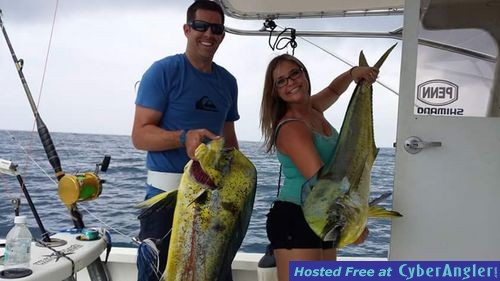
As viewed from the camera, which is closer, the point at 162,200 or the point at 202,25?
the point at 162,200

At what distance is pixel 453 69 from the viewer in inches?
91.2

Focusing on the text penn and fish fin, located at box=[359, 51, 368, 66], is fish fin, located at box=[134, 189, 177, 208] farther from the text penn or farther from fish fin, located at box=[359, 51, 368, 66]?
the text penn

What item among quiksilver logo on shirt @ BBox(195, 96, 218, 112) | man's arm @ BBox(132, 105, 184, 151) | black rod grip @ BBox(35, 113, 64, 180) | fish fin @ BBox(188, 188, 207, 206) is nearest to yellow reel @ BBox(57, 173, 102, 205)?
black rod grip @ BBox(35, 113, 64, 180)

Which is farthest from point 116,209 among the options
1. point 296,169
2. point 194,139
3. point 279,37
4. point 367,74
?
point 194,139

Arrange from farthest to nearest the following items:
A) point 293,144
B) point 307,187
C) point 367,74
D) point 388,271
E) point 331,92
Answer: point 331,92, point 367,74, point 293,144, point 307,187, point 388,271

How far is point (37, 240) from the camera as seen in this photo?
2277 millimetres

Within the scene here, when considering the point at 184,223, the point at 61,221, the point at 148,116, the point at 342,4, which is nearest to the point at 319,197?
the point at 184,223

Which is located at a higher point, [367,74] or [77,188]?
[367,74]

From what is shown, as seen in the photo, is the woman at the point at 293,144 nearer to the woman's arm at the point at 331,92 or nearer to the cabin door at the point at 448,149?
the woman's arm at the point at 331,92

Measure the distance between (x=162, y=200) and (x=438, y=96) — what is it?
1.36m

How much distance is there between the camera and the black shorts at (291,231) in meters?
1.91

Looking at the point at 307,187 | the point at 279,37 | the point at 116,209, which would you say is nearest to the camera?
the point at 307,187

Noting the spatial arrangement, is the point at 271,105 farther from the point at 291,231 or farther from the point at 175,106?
the point at 291,231

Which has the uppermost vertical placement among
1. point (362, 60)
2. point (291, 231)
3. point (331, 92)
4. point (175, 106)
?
point (362, 60)
